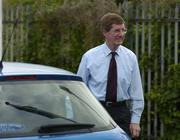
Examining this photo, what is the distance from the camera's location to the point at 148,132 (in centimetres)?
1032

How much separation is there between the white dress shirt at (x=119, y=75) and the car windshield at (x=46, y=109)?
Result: 1.33 m

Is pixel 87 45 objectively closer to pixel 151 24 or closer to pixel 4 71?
pixel 151 24

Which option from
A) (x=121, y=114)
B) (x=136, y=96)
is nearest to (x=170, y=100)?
(x=136, y=96)

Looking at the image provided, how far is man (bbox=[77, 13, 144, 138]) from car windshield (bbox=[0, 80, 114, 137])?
129 cm

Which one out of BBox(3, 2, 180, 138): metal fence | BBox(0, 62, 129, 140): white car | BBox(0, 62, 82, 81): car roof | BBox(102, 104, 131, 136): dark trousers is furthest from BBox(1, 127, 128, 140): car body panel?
BBox(3, 2, 180, 138): metal fence

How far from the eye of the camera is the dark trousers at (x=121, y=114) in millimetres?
6672

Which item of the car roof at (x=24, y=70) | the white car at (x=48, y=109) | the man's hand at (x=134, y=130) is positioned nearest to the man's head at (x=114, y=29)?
the man's hand at (x=134, y=130)

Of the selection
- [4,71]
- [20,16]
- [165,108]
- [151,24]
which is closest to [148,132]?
[165,108]

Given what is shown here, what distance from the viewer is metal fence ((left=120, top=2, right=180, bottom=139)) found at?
33.1ft

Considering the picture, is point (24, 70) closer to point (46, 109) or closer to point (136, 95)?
point (46, 109)

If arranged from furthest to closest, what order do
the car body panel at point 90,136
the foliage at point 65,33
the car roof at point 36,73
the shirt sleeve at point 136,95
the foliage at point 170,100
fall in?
1. the foliage at point 65,33
2. the foliage at point 170,100
3. the shirt sleeve at point 136,95
4. the car roof at point 36,73
5. the car body panel at point 90,136

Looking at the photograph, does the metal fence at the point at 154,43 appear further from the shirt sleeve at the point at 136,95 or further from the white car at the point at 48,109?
the white car at the point at 48,109

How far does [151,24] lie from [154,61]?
57 cm

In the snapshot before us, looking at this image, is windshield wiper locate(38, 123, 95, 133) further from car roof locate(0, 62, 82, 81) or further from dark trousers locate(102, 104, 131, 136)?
dark trousers locate(102, 104, 131, 136)
